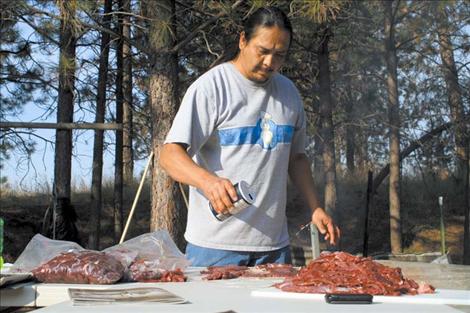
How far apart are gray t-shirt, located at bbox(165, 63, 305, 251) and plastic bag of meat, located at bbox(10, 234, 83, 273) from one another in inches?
21.3

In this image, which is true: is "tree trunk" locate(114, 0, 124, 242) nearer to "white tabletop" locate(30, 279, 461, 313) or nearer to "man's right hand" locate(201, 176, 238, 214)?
"man's right hand" locate(201, 176, 238, 214)

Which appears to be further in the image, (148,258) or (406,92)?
(406,92)

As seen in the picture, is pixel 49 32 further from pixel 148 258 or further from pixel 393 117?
pixel 148 258

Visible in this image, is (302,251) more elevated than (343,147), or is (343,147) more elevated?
(343,147)

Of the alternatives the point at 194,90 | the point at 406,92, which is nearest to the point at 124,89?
the point at 406,92

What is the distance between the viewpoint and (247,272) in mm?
2730

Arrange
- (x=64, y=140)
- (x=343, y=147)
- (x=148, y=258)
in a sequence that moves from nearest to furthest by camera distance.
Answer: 1. (x=148, y=258)
2. (x=64, y=140)
3. (x=343, y=147)

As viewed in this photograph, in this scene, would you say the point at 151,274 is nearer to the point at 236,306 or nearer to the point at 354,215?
the point at 236,306

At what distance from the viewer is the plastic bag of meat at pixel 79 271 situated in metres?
2.43

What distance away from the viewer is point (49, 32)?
9992 millimetres

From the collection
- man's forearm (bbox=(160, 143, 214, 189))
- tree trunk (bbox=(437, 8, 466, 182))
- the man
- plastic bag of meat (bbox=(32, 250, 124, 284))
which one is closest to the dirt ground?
tree trunk (bbox=(437, 8, 466, 182))

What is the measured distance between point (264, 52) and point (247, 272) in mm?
881

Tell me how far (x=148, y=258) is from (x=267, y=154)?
64 cm

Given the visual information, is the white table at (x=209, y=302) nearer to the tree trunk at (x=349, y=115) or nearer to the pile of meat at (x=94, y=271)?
the pile of meat at (x=94, y=271)
